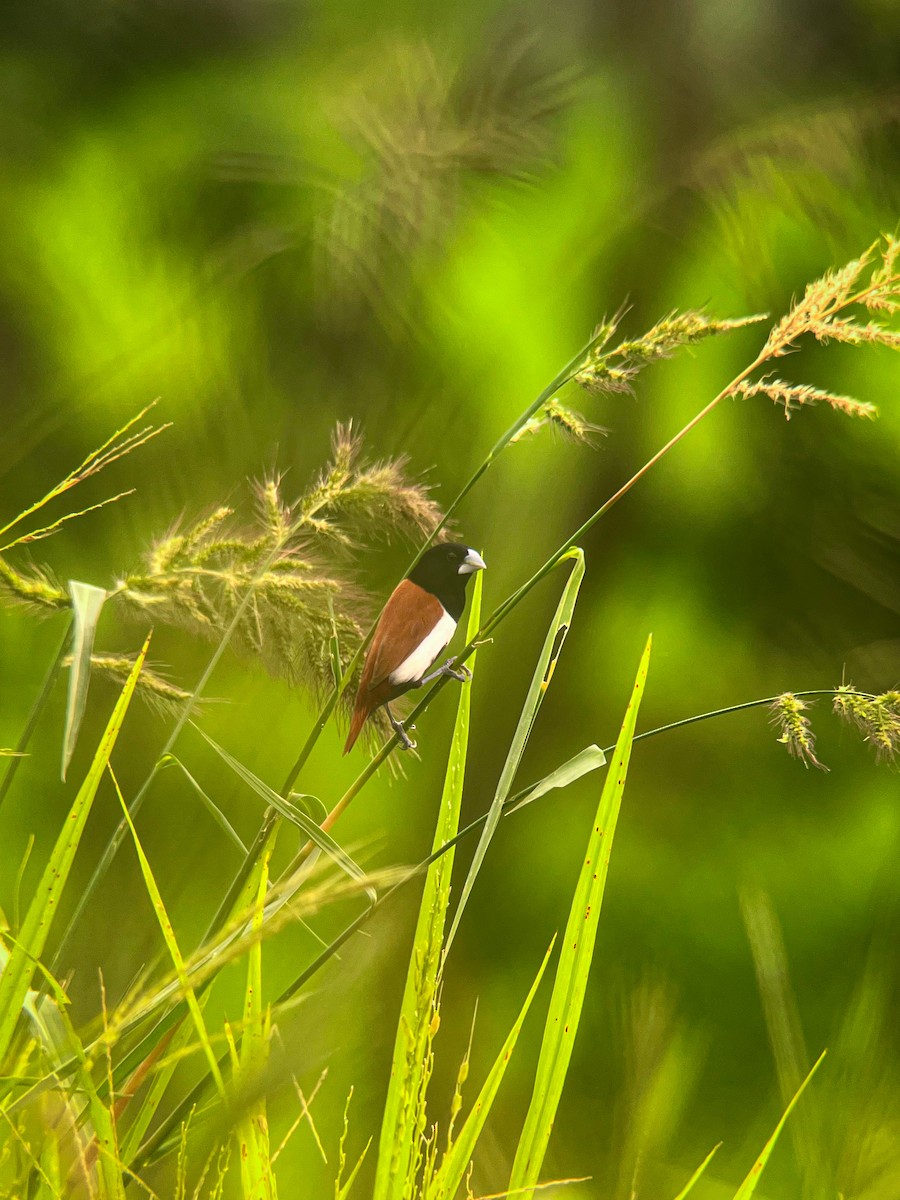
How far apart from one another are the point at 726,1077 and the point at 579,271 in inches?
29.5

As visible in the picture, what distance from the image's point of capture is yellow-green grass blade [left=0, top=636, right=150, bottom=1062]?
13.1 inches

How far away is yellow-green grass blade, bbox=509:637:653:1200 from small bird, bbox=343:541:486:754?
0.26ft

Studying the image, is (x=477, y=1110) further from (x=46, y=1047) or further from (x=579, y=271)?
(x=579, y=271)

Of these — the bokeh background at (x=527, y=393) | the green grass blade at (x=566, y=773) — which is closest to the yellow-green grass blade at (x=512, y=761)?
the green grass blade at (x=566, y=773)

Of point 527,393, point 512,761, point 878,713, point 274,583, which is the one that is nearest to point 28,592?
point 274,583

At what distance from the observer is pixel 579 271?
86cm

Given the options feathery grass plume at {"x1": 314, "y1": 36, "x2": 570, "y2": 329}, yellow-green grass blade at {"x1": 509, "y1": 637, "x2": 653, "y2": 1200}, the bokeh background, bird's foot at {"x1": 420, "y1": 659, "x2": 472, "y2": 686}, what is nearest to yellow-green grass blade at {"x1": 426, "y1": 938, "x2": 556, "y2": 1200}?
yellow-green grass blade at {"x1": 509, "y1": 637, "x2": 653, "y2": 1200}

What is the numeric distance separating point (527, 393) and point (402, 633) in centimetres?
48

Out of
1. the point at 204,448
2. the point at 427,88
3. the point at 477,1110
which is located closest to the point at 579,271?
the point at 427,88

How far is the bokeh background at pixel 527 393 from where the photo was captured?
809 millimetres

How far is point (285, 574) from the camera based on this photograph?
419 millimetres

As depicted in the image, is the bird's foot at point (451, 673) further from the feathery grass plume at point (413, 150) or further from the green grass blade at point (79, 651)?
the feathery grass plume at point (413, 150)

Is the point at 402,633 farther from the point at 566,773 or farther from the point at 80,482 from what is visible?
the point at 80,482

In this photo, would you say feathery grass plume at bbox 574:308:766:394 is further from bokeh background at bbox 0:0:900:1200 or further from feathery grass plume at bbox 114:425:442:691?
bokeh background at bbox 0:0:900:1200
